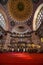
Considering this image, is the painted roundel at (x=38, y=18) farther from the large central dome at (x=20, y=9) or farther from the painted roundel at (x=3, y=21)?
the painted roundel at (x=3, y=21)

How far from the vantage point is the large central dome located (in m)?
18.9

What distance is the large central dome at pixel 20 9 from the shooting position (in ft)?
61.9

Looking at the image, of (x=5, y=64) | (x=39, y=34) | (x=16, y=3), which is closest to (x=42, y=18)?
(x=39, y=34)

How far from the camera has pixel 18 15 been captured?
19172 millimetres

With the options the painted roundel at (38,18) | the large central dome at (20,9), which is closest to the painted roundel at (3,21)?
the large central dome at (20,9)

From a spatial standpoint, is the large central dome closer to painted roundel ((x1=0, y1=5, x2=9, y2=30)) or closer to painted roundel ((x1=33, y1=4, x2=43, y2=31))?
painted roundel ((x1=33, y1=4, x2=43, y2=31))

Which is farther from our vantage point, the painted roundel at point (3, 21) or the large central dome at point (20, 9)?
the painted roundel at point (3, 21)

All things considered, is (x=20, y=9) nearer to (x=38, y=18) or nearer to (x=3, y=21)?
(x=38, y=18)

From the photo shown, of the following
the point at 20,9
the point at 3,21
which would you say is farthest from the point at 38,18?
the point at 3,21

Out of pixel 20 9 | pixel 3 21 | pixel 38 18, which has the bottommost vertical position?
pixel 3 21

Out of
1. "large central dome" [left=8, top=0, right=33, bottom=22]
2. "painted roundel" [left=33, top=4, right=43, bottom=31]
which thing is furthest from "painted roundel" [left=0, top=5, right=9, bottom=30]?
"painted roundel" [left=33, top=4, right=43, bottom=31]

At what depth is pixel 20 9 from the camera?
19047 millimetres

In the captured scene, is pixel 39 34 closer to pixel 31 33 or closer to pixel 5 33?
pixel 31 33

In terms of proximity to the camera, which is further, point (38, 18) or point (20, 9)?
point (38, 18)
